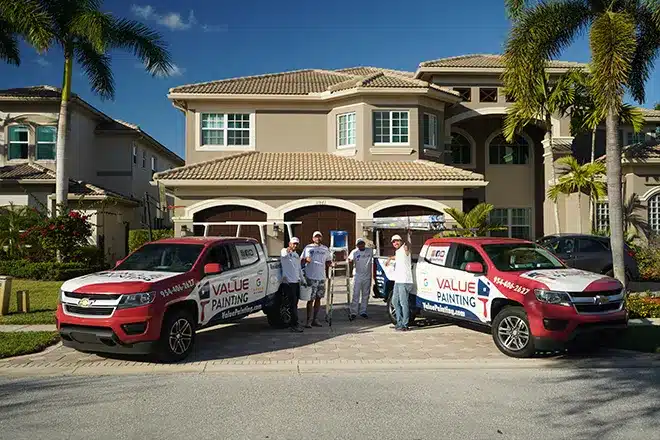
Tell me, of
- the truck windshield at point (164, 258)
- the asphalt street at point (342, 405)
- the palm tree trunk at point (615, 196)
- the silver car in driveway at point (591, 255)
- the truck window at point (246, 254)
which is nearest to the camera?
the asphalt street at point (342, 405)

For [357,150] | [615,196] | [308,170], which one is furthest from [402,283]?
[357,150]

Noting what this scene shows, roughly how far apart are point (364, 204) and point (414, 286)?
9.87 meters

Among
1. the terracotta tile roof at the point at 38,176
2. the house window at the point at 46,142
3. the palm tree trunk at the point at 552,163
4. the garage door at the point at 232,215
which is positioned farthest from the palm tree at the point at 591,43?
the house window at the point at 46,142

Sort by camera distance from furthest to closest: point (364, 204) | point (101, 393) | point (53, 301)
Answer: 1. point (364, 204)
2. point (53, 301)
3. point (101, 393)

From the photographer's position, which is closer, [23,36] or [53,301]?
Result: [53,301]

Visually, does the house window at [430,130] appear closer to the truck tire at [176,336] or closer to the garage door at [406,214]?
the garage door at [406,214]

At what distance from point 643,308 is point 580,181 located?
32.9 feet

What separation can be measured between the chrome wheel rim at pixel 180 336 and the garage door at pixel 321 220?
39.8 ft

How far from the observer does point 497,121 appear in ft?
85.1

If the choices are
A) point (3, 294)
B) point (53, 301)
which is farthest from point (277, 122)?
point (3, 294)

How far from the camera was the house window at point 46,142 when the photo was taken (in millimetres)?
25438

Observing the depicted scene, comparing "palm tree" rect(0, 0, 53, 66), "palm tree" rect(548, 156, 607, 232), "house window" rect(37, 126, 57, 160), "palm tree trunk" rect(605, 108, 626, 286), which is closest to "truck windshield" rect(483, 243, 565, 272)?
"palm tree trunk" rect(605, 108, 626, 286)

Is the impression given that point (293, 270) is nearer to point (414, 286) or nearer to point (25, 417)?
point (414, 286)

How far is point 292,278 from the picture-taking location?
35.3 feet
